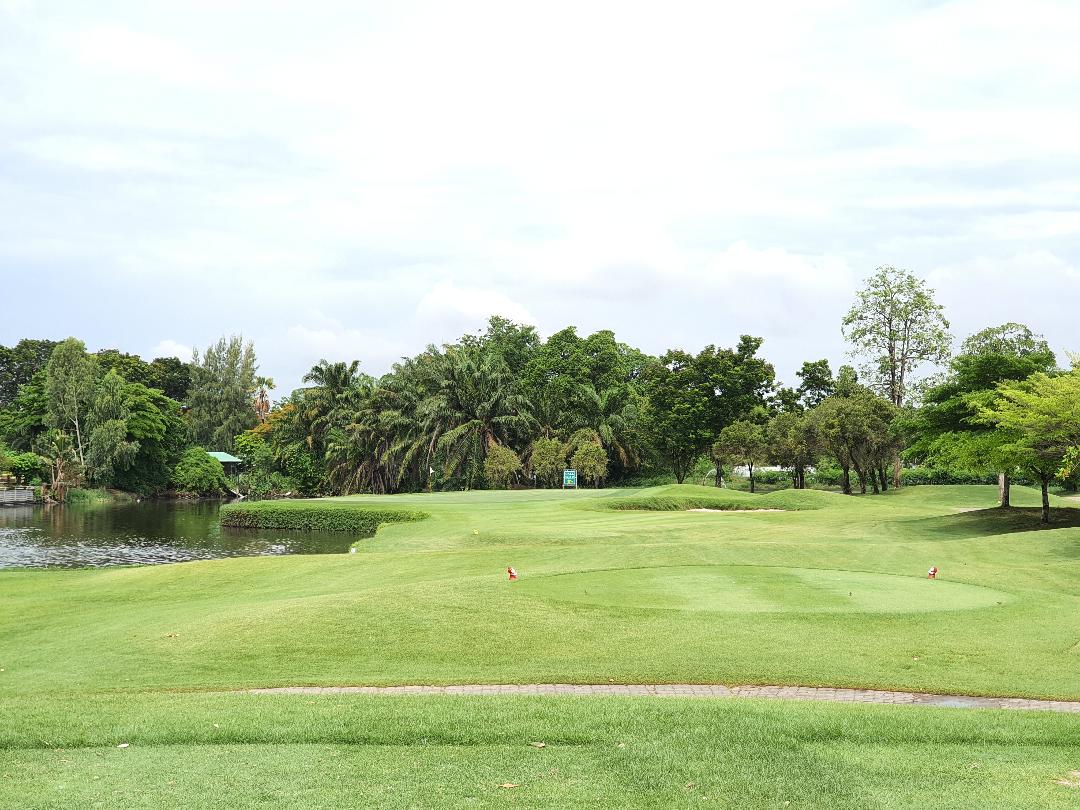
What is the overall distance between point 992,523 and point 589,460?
36.9 meters

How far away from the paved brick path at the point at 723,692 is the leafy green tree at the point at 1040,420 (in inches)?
642

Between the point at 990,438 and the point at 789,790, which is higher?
the point at 990,438

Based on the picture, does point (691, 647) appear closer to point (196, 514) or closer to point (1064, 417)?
point (1064, 417)

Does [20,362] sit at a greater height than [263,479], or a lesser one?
greater

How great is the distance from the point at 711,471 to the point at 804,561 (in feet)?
191

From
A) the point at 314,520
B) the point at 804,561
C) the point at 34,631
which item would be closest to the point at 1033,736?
the point at 804,561

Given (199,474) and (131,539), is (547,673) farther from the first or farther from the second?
(199,474)

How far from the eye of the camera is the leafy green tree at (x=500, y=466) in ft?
221

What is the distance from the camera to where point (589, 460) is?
6706 cm

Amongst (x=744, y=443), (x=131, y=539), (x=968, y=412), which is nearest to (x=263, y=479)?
(x=131, y=539)

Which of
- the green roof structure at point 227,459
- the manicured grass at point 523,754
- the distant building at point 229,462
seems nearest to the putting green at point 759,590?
the manicured grass at point 523,754

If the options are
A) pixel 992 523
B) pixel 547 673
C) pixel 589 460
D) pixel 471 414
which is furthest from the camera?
pixel 471 414

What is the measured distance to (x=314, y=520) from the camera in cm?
4928

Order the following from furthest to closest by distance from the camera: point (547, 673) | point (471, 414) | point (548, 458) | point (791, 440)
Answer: point (471, 414), point (548, 458), point (791, 440), point (547, 673)
